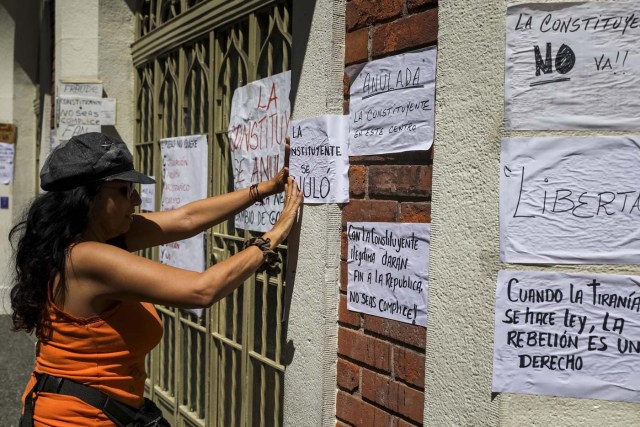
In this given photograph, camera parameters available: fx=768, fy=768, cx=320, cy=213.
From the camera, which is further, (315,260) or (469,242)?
(315,260)

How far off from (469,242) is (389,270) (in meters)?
0.49

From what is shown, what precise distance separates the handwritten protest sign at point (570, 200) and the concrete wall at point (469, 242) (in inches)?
1.7

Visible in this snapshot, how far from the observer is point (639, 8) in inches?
82.4

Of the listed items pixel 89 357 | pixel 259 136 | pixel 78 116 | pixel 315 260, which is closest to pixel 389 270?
pixel 315 260

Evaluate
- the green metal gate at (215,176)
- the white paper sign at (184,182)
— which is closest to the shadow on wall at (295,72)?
the green metal gate at (215,176)

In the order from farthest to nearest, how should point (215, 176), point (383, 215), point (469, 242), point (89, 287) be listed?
point (215, 176)
point (383, 215)
point (89, 287)
point (469, 242)

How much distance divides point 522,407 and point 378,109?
3.89ft

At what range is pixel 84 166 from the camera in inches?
108

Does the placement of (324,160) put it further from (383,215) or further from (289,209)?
(383,215)

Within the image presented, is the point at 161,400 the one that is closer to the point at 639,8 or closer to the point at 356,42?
the point at 356,42

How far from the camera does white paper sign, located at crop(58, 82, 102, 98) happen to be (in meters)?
6.73

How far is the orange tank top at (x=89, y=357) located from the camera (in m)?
2.75

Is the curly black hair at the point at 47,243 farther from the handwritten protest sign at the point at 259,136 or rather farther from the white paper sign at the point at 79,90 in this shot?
the white paper sign at the point at 79,90

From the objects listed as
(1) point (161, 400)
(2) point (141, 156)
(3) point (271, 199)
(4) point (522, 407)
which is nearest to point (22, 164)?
(2) point (141, 156)
